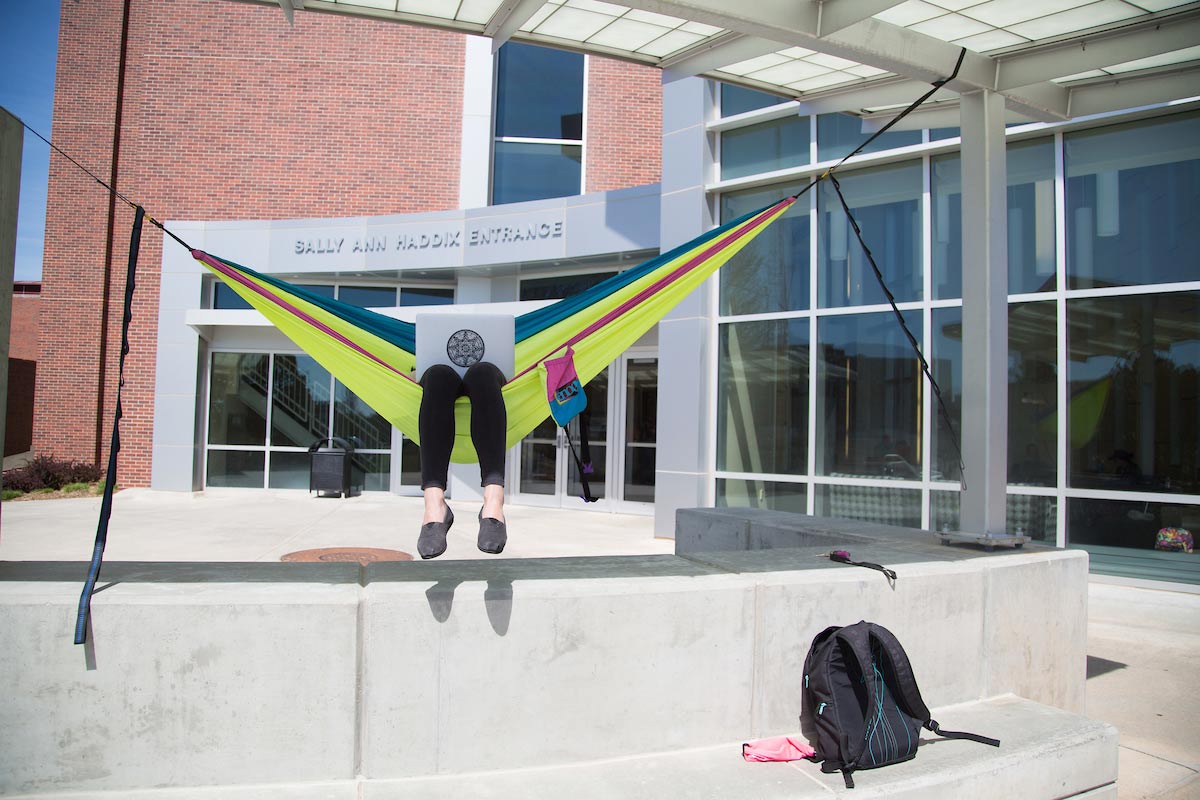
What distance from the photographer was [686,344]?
9.98 metres

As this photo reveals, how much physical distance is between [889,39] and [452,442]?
123 inches

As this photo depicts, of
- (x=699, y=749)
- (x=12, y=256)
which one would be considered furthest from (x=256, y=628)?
(x=12, y=256)

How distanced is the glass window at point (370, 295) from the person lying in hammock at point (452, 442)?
11.5 m

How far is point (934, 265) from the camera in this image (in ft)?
27.6

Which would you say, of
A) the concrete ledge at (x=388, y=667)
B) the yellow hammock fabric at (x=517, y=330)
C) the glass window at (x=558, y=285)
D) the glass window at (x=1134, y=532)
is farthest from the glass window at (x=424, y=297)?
the concrete ledge at (x=388, y=667)

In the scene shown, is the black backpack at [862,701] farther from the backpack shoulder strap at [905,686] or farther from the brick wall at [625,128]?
the brick wall at [625,128]

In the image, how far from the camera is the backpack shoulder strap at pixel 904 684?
3043 mm

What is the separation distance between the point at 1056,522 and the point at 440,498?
22.0 feet

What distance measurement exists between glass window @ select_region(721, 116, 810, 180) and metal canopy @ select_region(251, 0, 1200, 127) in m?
4.05

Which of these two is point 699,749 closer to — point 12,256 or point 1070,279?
point 12,256

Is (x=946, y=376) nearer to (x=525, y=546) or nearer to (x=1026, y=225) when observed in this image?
(x=1026, y=225)

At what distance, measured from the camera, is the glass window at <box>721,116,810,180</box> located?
9.35 m

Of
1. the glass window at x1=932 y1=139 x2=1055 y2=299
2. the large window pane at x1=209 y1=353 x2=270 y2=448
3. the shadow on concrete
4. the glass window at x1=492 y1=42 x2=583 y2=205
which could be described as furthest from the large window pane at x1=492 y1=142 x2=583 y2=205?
the shadow on concrete

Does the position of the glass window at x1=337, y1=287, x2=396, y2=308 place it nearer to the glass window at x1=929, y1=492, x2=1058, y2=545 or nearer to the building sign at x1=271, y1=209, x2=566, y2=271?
the building sign at x1=271, y1=209, x2=566, y2=271
